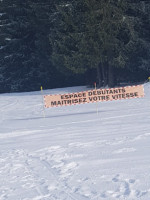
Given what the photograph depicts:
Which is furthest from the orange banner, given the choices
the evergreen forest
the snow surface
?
the evergreen forest

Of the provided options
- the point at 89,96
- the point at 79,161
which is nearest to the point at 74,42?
the point at 89,96

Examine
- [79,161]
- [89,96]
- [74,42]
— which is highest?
[74,42]

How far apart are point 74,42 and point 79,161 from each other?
Result: 23.3 m

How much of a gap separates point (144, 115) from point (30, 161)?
7112mm

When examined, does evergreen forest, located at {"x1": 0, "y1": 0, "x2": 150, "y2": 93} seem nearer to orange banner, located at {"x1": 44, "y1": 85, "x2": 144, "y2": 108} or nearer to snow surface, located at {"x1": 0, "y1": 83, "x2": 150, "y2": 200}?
orange banner, located at {"x1": 44, "y1": 85, "x2": 144, "y2": 108}

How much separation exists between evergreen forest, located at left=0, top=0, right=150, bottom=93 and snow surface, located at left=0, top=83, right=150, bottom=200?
1522 cm

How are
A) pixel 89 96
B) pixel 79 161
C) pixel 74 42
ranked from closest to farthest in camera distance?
1. pixel 79 161
2. pixel 89 96
3. pixel 74 42

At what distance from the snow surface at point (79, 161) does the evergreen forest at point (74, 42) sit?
49.9 feet

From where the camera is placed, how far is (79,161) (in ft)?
28.5

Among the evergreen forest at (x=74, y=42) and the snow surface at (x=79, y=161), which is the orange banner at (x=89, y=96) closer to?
the snow surface at (x=79, y=161)

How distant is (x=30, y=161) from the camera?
30.3 ft

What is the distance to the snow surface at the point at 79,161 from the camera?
6602 mm

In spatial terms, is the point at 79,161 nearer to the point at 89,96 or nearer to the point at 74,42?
the point at 89,96

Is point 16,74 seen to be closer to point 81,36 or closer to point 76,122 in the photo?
point 81,36
